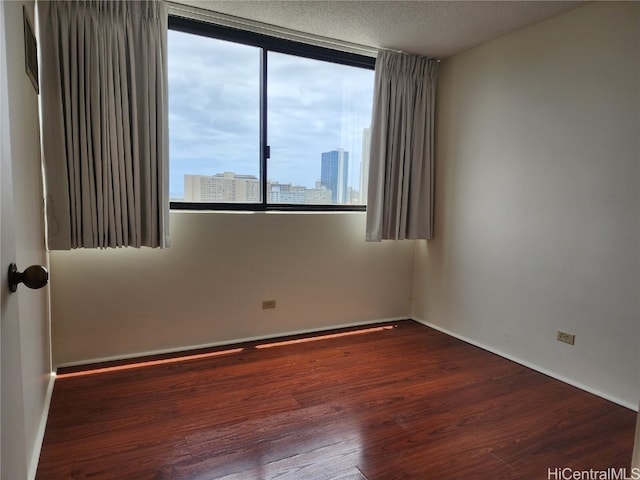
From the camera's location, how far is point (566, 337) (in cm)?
284

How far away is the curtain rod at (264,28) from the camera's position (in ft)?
9.59

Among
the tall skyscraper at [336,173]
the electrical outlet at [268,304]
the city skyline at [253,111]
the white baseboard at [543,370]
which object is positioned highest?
the city skyline at [253,111]

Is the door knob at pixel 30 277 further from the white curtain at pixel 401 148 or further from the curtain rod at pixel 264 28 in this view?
the white curtain at pixel 401 148

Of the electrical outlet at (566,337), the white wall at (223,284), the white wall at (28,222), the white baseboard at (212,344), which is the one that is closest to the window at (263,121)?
the white wall at (223,284)

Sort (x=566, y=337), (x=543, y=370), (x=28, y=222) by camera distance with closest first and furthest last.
A: (x=28, y=222)
(x=566, y=337)
(x=543, y=370)

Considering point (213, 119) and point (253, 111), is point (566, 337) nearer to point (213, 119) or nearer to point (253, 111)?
point (253, 111)

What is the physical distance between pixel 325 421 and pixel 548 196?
2.17 meters

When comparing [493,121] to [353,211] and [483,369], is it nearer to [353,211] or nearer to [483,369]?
[353,211]

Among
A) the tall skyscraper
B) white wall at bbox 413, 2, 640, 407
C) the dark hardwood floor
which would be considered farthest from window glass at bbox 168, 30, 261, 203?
white wall at bbox 413, 2, 640, 407

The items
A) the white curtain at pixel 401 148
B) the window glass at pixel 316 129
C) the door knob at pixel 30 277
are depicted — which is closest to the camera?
the door knob at pixel 30 277

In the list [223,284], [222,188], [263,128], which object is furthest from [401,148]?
[223,284]

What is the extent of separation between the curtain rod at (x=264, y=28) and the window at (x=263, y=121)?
49mm

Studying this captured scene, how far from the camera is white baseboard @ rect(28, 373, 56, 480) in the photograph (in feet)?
5.77

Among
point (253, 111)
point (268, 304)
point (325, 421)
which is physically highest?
point (253, 111)
